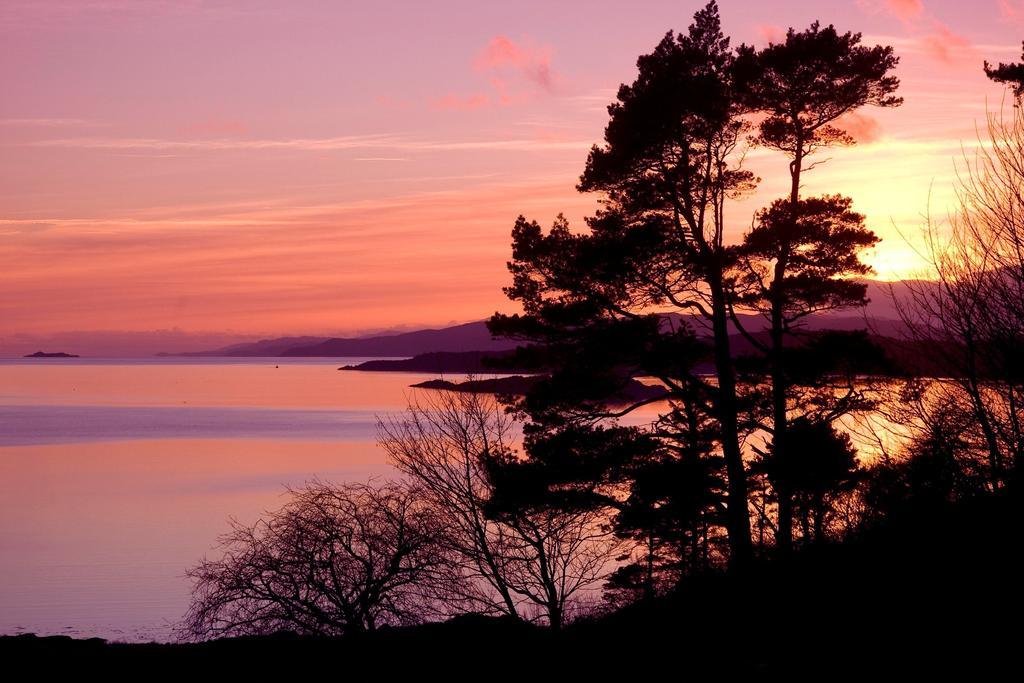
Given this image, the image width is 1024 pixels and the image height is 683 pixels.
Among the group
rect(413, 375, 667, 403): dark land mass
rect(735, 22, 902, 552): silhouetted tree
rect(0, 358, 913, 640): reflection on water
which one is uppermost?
rect(735, 22, 902, 552): silhouetted tree

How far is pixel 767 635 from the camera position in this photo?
49.1ft

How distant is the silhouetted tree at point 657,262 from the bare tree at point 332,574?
15.4 feet

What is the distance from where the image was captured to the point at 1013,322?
691 inches

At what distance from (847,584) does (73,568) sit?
4062 cm

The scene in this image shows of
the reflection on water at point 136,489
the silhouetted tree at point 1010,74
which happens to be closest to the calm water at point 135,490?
the reflection on water at point 136,489

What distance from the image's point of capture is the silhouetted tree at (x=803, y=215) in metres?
25.9

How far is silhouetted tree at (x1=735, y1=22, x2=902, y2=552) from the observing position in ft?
85.0

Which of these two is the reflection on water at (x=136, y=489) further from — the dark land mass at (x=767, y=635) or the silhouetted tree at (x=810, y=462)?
the dark land mass at (x=767, y=635)

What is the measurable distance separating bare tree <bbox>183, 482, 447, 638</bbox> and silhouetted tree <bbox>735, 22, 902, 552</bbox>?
1004 cm

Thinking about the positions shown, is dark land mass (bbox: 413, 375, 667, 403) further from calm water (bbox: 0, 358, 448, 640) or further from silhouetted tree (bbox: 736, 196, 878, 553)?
calm water (bbox: 0, 358, 448, 640)

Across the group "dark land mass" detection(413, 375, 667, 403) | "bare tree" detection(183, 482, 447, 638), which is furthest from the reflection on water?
"bare tree" detection(183, 482, 447, 638)

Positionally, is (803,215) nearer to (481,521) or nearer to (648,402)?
(648,402)

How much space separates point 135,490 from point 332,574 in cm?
4786

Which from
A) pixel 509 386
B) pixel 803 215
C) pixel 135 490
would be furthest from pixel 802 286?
pixel 135 490
